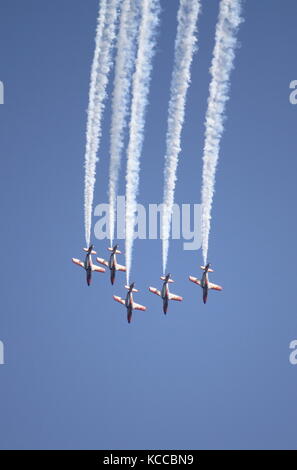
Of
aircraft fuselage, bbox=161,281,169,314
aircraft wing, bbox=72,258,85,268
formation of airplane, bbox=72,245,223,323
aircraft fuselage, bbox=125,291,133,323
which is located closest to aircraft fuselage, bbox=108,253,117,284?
formation of airplane, bbox=72,245,223,323

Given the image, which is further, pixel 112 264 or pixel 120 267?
pixel 120 267

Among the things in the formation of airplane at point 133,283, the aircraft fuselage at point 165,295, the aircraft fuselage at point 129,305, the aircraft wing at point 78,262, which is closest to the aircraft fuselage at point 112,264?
the formation of airplane at point 133,283

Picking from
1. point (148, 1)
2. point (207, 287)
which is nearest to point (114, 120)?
point (148, 1)

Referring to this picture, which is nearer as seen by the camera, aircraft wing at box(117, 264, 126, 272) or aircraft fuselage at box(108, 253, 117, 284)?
aircraft fuselage at box(108, 253, 117, 284)

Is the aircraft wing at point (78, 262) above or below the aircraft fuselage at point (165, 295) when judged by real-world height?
above

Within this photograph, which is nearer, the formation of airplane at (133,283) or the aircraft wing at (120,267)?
the formation of airplane at (133,283)

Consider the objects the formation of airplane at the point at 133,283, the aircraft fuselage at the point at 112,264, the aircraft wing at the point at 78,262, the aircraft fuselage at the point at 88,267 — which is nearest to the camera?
the formation of airplane at the point at 133,283

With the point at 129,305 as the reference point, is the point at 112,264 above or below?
above

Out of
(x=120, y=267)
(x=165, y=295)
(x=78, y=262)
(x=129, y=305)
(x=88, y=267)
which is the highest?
(x=78, y=262)

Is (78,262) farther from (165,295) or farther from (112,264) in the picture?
(165,295)

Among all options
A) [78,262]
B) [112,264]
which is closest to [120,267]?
[112,264]

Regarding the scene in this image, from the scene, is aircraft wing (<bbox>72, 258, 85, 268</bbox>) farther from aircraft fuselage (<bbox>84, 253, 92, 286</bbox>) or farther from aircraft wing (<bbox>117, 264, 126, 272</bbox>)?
aircraft wing (<bbox>117, 264, 126, 272</bbox>)

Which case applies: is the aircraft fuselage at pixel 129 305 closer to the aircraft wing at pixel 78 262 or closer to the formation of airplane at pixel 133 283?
the formation of airplane at pixel 133 283

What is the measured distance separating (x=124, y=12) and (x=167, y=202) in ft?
25.1
